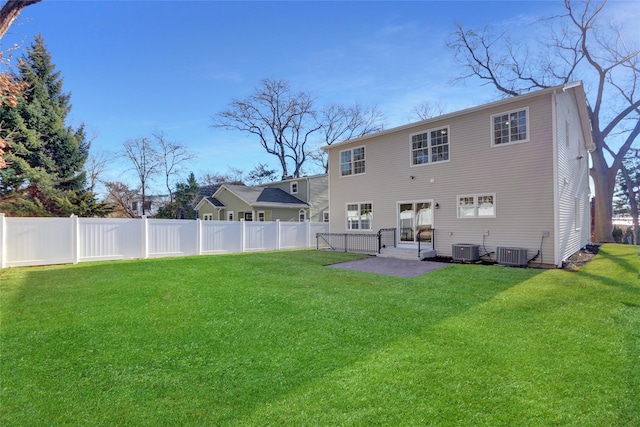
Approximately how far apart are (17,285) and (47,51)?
21341 mm

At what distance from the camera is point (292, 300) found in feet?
18.7

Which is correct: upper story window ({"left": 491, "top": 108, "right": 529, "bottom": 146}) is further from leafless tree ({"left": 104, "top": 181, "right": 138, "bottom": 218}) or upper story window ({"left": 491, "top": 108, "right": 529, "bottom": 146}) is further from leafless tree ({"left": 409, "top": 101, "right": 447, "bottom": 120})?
leafless tree ({"left": 104, "top": 181, "right": 138, "bottom": 218})

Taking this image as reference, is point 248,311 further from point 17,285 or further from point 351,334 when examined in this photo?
point 17,285

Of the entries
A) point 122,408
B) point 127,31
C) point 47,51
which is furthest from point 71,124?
point 122,408

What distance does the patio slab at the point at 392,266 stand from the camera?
885cm

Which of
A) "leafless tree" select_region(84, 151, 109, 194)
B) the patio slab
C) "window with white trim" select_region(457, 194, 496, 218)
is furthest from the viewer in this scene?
"leafless tree" select_region(84, 151, 109, 194)

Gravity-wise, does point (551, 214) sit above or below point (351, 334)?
above

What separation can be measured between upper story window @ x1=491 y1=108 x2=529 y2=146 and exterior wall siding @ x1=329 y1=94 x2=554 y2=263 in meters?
0.14

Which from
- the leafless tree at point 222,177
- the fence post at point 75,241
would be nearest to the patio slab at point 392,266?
the fence post at point 75,241

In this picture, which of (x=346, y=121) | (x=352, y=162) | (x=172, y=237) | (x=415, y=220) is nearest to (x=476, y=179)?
(x=415, y=220)

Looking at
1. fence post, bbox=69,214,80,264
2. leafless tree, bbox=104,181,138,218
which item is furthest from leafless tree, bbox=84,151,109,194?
fence post, bbox=69,214,80,264

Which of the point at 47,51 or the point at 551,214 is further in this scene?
the point at 47,51

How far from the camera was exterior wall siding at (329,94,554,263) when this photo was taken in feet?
31.5

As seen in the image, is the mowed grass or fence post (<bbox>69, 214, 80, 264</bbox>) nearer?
the mowed grass
